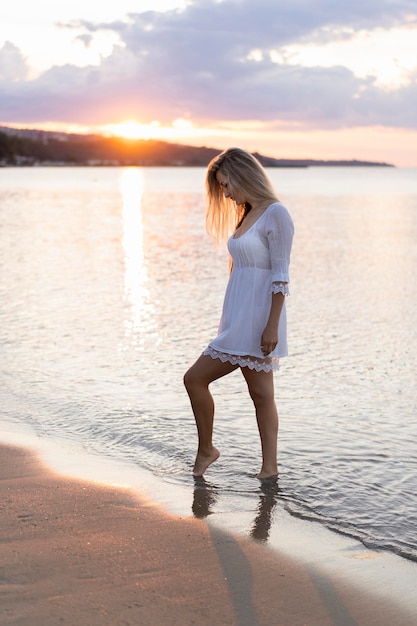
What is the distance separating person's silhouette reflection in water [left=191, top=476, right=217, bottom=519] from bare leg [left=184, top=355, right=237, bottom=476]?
13 centimetres

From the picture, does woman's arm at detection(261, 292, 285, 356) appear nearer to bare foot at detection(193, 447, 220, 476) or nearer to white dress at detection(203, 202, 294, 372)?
white dress at detection(203, 202, 294, 372)

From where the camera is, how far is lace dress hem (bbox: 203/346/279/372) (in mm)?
5059

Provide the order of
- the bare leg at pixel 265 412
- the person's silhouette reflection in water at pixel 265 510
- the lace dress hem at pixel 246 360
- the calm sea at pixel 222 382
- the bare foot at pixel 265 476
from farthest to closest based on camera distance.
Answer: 1. the bare foot at pixel 265 476
2. the calm sea at pixel 222 382
3. the bare leg at pixel 265 412
4. the lace dress hem at pixel 246 360
5. the person's silhouette reflection in water at pixel 265 510

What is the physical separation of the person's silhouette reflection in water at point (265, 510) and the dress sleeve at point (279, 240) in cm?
124

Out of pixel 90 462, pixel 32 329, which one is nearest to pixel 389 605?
pixel 90 462

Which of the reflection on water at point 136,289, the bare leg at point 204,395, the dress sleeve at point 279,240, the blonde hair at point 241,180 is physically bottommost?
the reflection on water at point 136,289

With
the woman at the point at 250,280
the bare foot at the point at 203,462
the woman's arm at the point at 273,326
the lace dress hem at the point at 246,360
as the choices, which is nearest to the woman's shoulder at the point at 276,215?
the woman at the point at 250,280

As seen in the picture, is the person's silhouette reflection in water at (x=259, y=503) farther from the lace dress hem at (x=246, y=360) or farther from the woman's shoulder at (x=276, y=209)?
the woman's shoulder at (x=276, y=209)

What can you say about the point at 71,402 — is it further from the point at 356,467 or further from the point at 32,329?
the point at 32,329

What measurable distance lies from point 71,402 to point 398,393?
2.95 meters

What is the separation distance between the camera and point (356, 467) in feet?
19.3

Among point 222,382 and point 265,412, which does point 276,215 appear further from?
point 222,382

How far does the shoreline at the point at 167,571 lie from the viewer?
3.51 m

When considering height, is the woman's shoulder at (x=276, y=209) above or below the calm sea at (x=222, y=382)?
above
